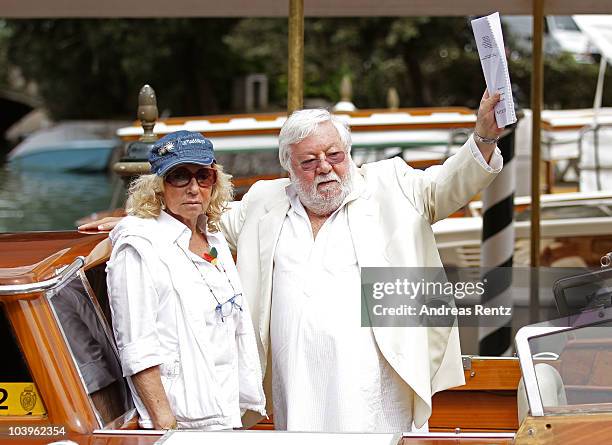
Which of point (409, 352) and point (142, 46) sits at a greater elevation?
point (142, 46)

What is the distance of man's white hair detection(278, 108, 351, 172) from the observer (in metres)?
3.75

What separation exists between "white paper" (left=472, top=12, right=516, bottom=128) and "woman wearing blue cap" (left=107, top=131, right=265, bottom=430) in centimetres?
92

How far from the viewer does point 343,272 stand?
376cm

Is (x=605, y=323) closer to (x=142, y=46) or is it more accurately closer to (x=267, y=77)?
(x=142, y=46)

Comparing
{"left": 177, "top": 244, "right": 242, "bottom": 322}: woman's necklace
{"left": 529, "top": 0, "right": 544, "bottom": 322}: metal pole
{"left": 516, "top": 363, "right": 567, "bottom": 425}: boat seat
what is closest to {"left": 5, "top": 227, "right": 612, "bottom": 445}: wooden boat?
{"left": 516, "top": 363, "right": 567, "bottom": 425}: boat seat

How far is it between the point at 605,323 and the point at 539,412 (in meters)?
0.51

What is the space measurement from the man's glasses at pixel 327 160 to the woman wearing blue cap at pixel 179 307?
0.33 meters

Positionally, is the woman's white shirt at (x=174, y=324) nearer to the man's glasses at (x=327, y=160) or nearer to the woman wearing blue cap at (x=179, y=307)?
the woman wearing blue cap at (x=179, y=307)

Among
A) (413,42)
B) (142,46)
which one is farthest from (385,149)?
(142,46)

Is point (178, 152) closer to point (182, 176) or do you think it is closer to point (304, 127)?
point (182, 176)

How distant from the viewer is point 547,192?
35.9 feet

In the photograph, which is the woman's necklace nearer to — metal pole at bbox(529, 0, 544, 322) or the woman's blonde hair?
the woman's blonde hair

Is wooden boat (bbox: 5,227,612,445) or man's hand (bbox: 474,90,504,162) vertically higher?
man's hand (bbox: 474,90,504,162)

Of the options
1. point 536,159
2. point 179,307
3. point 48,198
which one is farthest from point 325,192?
point 48,198
